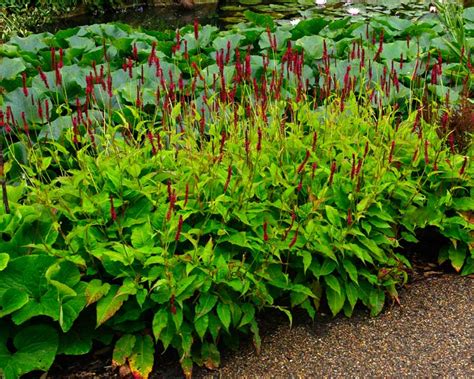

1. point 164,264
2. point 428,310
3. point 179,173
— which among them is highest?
point 179,173

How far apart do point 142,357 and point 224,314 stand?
326 mm

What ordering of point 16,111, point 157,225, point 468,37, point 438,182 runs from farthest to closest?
point 468,37 < point 16,111 < point 438,182 < point 157,225

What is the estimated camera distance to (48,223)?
238 centimetres

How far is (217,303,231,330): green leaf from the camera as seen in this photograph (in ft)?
7.30

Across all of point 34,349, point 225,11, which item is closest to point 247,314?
point 34,349

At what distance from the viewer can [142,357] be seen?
7.44ft

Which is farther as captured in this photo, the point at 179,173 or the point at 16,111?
the point at 16,111

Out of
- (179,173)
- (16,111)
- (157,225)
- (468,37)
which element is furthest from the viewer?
(468,37)

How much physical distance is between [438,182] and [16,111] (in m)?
2.07

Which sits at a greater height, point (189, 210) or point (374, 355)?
point (189, 210)

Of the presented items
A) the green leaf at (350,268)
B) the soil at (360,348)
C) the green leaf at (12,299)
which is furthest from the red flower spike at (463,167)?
the green leaf at (12,299)

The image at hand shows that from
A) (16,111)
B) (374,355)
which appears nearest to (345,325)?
(374,355)

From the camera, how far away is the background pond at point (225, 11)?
10.6m

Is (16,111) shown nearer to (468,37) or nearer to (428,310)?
(428,310)
